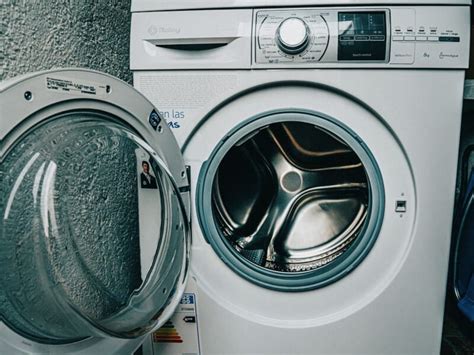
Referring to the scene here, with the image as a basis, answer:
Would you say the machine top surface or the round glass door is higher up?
the machine top surface

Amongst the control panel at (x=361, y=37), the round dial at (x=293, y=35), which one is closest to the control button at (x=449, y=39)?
the control panel at (x=361, y=37)

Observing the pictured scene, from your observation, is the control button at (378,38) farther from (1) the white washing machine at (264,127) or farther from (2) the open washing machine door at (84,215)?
(2) the open washing machine door at (84,215)

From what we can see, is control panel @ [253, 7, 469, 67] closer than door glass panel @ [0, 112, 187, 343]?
No

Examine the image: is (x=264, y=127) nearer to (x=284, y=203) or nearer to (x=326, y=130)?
(x=326, y=130)

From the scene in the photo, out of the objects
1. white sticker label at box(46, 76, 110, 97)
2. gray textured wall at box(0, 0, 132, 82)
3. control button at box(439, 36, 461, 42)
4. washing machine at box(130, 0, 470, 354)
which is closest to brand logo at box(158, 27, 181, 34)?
washing machine at box(130, 0, 470, 354)

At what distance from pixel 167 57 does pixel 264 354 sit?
0.66 m

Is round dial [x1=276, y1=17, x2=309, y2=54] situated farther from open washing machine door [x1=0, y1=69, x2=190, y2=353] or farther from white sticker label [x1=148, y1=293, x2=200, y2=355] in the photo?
white sticker label [x1=148, y1=293, x2=200, y2=355]

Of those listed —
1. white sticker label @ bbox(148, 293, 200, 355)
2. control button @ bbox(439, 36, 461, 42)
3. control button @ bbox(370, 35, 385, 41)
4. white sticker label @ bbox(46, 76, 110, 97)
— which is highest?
control button @ bbox(370, 35, 385, 41)

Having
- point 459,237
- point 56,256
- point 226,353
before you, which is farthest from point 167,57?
point 459,237

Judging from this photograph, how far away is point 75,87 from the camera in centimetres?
55

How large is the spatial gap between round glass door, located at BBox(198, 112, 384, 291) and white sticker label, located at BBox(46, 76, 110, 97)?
0.28 metres

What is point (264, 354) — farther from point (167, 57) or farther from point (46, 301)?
point (167, 57)

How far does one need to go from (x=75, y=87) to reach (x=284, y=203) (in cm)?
61

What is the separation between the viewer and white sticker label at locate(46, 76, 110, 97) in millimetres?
519
